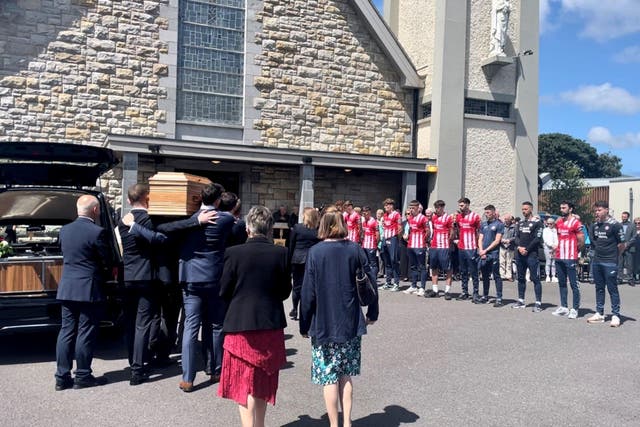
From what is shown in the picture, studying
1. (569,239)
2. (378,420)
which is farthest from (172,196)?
(569,239)

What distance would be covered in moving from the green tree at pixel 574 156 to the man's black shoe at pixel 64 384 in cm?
5524

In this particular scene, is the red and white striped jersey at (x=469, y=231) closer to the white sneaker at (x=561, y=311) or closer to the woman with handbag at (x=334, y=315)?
the white sneaker at (x=561, y=311)

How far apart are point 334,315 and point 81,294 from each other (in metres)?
2.72

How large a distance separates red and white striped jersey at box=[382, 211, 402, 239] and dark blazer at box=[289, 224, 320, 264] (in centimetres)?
458

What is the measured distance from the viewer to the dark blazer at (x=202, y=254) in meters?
5.51

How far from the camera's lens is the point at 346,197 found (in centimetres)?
1686

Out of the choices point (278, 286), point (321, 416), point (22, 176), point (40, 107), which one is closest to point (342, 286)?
point (278, 286)

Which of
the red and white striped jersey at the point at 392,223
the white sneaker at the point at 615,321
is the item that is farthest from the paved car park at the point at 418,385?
the red and white striped jersey at the point at 392,223

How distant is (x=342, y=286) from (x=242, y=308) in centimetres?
78

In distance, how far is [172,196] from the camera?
6258 millimetres

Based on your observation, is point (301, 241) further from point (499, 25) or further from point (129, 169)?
point (499, 25)

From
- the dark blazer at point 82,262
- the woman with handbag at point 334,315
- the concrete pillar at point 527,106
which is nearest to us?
the woman with handbag at point 334,315

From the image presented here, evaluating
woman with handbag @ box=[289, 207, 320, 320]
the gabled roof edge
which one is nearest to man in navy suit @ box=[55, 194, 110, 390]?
woman with handbag @ box=[289, 207, 320, 320]

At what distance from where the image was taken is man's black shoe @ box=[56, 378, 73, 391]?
214 inches
